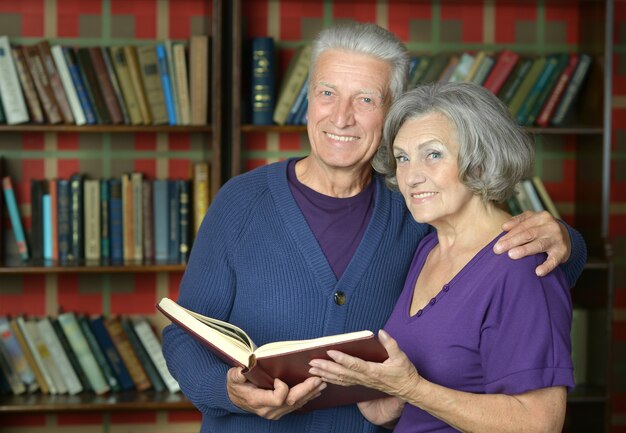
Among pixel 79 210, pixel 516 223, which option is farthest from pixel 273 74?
pixel 516 223

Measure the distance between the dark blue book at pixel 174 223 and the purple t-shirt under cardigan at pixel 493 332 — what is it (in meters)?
1.88

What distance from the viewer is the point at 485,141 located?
166cm

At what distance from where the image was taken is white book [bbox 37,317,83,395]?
3420mm

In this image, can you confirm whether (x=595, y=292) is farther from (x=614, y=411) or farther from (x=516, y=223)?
(x=516, y=223)

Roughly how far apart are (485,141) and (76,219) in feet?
7.03

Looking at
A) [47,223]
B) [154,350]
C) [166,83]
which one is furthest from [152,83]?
[154,350]

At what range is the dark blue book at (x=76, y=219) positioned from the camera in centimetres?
340

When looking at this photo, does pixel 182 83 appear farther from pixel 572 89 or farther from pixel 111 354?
pixel 572 89

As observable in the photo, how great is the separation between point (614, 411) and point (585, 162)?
3.71ft

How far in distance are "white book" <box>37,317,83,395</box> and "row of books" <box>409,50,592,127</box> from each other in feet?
5.70

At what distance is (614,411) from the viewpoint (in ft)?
12.7

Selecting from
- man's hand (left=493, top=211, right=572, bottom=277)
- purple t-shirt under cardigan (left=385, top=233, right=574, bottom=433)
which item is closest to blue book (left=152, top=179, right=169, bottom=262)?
purple t-shirt under cardigan (left=385, top=233, right=574, bottom=433)

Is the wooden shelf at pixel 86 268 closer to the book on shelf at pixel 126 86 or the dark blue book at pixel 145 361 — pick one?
the dark blue book at pixel 145 361

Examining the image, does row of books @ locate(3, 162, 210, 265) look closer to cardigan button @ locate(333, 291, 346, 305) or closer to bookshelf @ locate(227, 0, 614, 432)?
bookshelf @ locate(227, 0, 614, 432)
